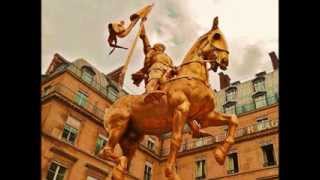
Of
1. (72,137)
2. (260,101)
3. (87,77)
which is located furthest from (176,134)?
(260,101)

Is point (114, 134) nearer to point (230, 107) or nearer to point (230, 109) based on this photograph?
point (230, 109)

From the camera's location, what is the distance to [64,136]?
25109 millimetres

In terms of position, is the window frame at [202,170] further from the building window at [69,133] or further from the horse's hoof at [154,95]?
the horse's hoof at [154,95]

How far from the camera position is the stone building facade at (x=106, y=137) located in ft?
79.9

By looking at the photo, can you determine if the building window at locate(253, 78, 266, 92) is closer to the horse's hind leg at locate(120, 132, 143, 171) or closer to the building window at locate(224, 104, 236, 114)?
the building window at locate(224, 104, 236, 114)

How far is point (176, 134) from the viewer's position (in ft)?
17.6

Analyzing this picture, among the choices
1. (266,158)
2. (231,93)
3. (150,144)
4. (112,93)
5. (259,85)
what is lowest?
(266,158)

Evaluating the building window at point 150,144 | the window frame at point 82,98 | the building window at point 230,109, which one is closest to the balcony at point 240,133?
the building window at point 150,144

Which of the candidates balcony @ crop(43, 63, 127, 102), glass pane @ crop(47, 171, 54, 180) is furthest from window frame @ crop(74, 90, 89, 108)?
glass pane @ crop(47, 171, 54, 180)

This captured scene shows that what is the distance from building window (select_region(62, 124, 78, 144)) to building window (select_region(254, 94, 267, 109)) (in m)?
16.4

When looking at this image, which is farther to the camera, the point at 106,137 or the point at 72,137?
the point at 106,137

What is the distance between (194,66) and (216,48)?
0.51 m
